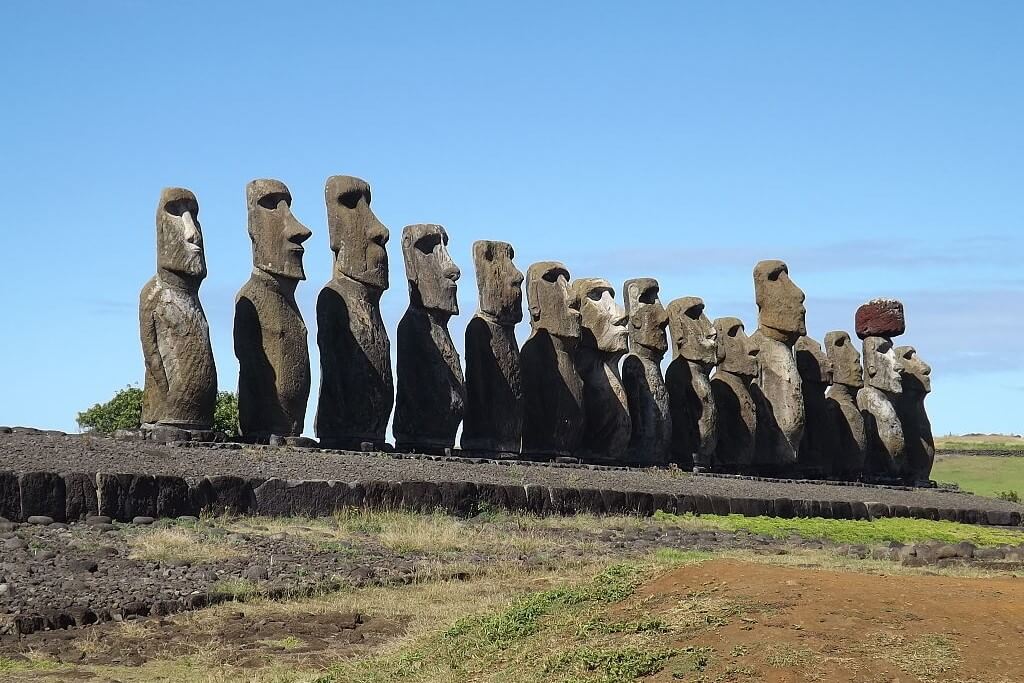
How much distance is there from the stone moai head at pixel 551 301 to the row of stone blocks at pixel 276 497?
5.49m

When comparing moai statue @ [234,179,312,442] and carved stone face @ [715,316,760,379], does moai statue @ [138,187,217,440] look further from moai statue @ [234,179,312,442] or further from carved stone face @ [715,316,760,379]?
carved stone face @ [715,316,760,379]

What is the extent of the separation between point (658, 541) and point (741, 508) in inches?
194

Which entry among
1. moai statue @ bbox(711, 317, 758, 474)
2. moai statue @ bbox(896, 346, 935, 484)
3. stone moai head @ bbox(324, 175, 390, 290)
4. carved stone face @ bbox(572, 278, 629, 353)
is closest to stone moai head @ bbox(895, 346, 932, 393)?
moai statue @ bbox(896, 346, 935, 484)

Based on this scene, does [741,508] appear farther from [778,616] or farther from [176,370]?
[778,616]

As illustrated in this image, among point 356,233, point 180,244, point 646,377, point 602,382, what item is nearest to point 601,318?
point 602,382

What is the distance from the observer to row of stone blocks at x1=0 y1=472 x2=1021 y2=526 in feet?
42.0

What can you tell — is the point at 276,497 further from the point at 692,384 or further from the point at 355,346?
the point at 692,384

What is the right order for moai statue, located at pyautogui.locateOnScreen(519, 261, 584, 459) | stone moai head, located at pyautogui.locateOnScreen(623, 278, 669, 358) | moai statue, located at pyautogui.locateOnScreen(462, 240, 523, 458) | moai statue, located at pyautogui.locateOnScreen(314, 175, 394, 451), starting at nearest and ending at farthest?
moai statue, located at pyautogui.locateOnScreen(314, 175, 394, 451) < moai statue, located at pyautogui.locateOnScreen(462, 240, 523, 458) < moai statue, located at pyautogui.locateOnScreen(519, 261, 584, 459) < stone moai head, located at pyautogui.locateOnScreen(623, 278, 669, 358)

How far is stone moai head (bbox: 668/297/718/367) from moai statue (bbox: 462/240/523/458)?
5.79 metres

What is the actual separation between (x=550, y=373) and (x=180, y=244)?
7631 mm

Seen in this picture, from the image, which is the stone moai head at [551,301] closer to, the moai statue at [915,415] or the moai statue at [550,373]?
the moai statue at [550,373]

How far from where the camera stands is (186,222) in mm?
18078

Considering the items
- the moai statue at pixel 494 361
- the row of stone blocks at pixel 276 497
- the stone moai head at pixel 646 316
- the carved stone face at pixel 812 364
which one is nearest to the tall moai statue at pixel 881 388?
the carved stone face at pixel 812 364

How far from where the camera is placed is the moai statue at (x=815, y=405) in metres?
30.9
